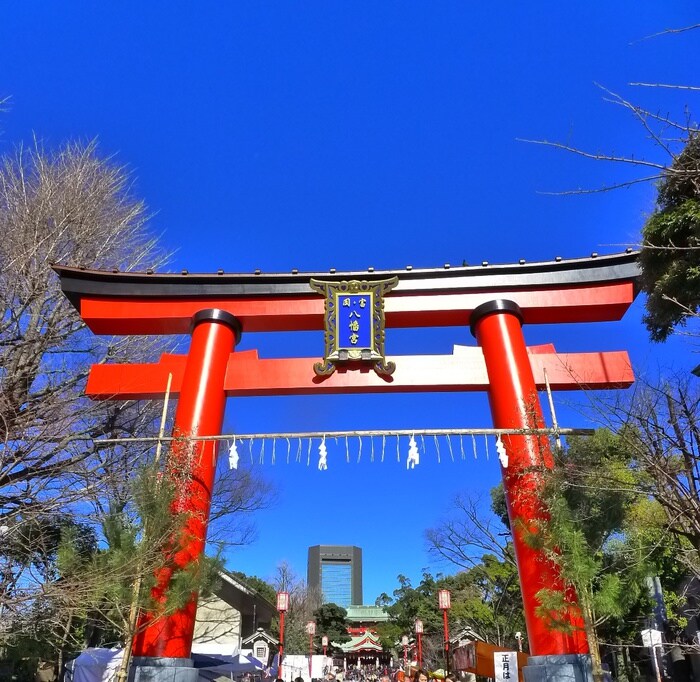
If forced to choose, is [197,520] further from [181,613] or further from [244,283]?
[244,283]

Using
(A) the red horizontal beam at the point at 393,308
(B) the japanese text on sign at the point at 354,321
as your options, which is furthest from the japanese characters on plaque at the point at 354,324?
(A) the red horizontal beam at the point at 393,308

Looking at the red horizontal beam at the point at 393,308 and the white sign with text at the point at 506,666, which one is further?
the red horizontal beam at the point at 393,308

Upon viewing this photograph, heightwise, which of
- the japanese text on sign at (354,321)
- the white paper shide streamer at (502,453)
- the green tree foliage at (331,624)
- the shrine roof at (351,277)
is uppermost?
the shrine roof at (351,277)

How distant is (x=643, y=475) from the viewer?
20.7ft

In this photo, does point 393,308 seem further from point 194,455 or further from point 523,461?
point 194,455

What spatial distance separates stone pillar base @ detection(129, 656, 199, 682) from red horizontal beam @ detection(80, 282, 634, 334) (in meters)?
5.92

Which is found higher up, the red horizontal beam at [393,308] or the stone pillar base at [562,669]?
the red horizontal beam at [393,308]

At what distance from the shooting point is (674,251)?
4980 mm

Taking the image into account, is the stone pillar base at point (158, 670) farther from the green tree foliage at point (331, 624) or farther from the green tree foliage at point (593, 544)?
the green tree foliage at point (331, 624)

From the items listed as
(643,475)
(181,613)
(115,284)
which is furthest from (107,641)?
(643,475)

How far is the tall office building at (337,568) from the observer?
10512 cm

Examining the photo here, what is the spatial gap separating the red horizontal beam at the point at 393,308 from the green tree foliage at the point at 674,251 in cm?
550

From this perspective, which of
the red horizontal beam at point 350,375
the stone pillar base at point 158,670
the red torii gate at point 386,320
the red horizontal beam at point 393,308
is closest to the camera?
the stone pillar base at point 158,670

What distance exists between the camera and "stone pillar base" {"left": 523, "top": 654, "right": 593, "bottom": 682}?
746 centimetres
